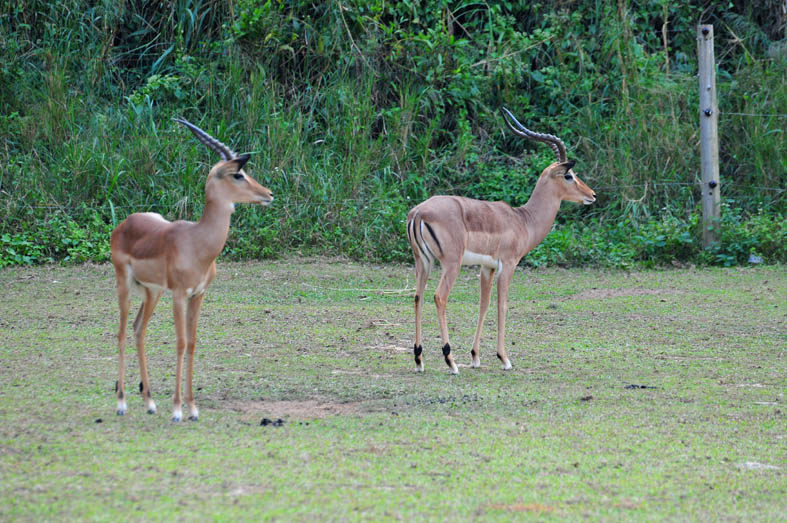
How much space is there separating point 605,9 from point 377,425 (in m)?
10.6

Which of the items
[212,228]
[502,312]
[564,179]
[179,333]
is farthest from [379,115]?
[179,333]

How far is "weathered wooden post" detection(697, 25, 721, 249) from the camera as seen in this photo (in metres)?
11.3

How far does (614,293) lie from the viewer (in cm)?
958

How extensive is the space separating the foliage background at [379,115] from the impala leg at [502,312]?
4.35m

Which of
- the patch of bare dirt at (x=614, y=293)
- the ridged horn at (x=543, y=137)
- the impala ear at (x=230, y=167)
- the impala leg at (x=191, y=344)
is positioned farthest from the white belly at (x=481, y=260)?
the patch of bare dirt at (x=614, y=293)

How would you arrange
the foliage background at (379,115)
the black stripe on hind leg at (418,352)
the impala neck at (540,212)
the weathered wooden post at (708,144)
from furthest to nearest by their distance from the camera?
the foliage background at (379,115)
the weathered wooden post at (708,144)
the impala neck at (540,212)
the black stripe on hind leg at (418,352)

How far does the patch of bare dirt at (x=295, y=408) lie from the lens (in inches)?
200

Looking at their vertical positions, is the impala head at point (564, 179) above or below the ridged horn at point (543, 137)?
below

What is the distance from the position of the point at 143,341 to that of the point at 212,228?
0.74 m

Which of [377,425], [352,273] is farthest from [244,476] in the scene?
[352,273]

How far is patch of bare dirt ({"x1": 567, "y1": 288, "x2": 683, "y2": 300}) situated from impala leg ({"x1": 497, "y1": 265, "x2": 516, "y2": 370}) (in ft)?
9.08

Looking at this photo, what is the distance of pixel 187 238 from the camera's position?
4902 mm

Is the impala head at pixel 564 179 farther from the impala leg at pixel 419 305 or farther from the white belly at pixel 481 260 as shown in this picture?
the impala leg at pixel 419 305

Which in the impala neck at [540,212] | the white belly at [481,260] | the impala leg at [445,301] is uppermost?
the impala neck at [540,212]
